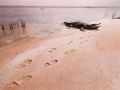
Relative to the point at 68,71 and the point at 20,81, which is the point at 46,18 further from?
the point at 20,81

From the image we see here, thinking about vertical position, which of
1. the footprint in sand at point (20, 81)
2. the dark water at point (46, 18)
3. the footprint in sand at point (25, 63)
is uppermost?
the footprint in sand at point (20, 81)

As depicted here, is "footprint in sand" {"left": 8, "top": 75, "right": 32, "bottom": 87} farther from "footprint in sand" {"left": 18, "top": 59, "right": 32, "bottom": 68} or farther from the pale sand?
"footprint in sand" {"left": 18, "top": 59, "right": 32, "bottom": 68}

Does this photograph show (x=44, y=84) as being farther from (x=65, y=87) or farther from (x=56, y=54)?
(x=56, y=54)

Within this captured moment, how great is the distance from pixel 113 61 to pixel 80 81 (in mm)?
1448

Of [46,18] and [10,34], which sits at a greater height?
[10,34]

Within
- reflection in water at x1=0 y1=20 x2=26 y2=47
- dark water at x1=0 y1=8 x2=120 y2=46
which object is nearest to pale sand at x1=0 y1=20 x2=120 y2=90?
reflection in water at x1=0 y1=20 x2=26 y2=47

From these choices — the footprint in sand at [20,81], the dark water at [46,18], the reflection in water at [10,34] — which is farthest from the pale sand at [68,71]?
the dark water at [46,18]

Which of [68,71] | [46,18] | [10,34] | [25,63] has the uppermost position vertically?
[68,71]

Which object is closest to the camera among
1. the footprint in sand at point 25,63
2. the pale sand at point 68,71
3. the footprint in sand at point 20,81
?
the pale sand at point 68,71

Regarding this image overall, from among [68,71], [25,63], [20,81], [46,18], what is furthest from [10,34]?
[46,18]

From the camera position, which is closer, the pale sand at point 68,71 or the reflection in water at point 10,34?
the pale sand at point 68,71

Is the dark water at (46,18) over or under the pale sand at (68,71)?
under

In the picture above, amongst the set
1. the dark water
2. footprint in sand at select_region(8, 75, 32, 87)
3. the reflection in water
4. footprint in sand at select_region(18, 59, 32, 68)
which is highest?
footprint in sand at select_region(8, 75, 32, 87)

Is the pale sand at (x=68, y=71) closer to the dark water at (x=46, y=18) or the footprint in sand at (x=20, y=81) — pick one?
the footprint in sand at (x=20, y=81)
